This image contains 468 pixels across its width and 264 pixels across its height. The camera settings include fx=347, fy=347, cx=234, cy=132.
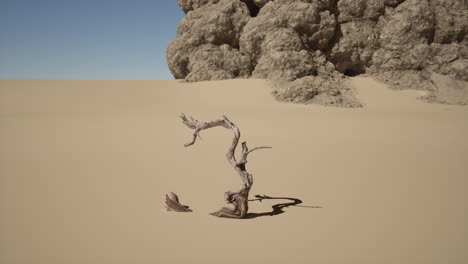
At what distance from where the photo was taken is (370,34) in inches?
639

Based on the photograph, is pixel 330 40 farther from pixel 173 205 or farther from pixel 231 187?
pixel 173 205

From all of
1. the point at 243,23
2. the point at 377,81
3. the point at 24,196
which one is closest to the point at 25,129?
the point at 24,196

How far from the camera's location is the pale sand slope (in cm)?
309

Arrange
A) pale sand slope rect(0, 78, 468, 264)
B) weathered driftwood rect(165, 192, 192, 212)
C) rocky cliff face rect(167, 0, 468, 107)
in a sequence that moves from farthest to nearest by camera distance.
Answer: rocky cliff face rect(167, 0, 468, 107), weathered driftwood rect(165, 192, 192, 212), pale sand slope rect(0, 78, 468, 264)

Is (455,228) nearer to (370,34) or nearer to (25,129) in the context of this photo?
(25,129)

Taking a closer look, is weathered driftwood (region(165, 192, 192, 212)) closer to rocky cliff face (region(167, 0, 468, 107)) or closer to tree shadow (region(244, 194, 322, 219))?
tree shadow (region(244, 194, 322, 219))

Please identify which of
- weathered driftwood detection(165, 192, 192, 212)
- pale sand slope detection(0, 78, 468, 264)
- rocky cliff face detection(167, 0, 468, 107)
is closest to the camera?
pale sand slope detection(0, 78, 468, 264)

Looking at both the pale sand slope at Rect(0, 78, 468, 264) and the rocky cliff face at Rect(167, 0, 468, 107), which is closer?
the pale sand slope at Rect(0, 78, 468, 264)

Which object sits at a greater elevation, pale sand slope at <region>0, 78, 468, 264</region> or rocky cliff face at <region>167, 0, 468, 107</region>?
rocky cliff face at <region>167, 0, 468, 107</region>

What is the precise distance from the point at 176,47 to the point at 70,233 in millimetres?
14080

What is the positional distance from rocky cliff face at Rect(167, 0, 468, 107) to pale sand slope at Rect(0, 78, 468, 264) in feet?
17.2

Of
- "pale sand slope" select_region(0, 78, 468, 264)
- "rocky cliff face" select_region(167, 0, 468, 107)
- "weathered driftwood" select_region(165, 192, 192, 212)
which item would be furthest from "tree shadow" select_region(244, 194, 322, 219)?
"rocky cliff face" select_region(167, 0, 468, 107)

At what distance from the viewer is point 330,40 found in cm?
1631

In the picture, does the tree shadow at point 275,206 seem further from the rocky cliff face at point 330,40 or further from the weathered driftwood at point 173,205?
the rocky cliff face at point 330,40
